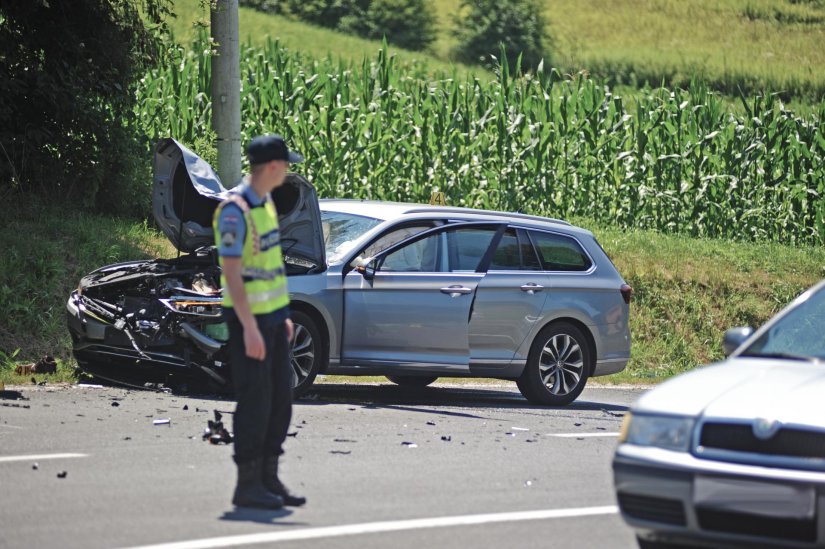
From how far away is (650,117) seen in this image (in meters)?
27.3

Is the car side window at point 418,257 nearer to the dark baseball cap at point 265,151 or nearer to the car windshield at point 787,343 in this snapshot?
Result: the dark baseball cap at point 265,151

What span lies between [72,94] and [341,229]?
5.79m

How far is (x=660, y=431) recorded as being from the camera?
6.68m

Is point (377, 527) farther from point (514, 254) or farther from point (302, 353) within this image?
point (514, 254)

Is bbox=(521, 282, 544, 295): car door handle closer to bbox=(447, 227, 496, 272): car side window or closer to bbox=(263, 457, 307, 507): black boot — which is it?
bbox=(447, 227, 496, 272): car side window

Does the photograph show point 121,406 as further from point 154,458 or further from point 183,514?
point 183,514

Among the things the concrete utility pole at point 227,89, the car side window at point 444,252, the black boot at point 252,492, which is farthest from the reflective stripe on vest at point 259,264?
the concrete utility pole at point 227,89

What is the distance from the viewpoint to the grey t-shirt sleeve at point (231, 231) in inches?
300

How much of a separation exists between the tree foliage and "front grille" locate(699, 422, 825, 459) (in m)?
12.5

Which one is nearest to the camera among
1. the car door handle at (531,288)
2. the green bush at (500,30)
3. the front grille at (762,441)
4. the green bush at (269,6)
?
the front grille at (762,441)

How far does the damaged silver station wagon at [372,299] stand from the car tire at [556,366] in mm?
13

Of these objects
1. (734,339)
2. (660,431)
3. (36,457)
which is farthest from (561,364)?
(660,431)

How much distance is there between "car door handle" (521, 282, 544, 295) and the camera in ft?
45.2

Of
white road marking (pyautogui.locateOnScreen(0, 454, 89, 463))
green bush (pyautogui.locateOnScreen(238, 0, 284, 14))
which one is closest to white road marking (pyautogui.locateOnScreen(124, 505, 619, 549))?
white road marking (pyautogui.locateOnScreen(0, 454, 89, 463))
